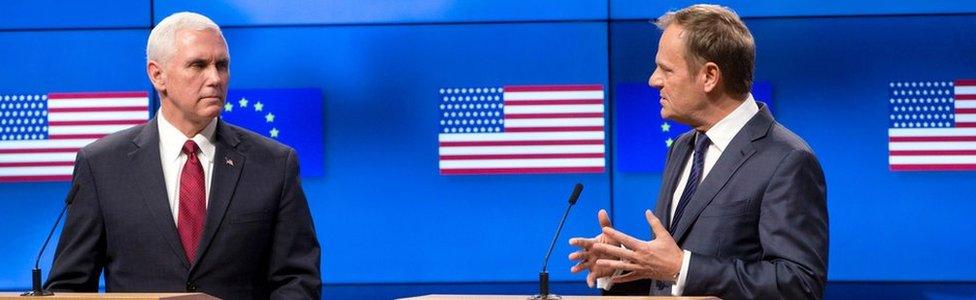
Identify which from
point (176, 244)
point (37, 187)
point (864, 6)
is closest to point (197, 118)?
point (176, 244)

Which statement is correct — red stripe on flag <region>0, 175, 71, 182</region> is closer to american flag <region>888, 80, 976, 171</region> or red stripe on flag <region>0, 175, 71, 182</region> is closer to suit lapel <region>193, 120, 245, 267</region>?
suit lapel <region>193, 120, 245, 267</region>

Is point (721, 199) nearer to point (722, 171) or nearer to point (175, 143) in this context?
point (722, 171)

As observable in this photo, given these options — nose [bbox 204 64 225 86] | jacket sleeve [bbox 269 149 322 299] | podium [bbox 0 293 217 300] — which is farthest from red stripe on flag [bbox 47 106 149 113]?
podium [bbox 0 293 217 300]

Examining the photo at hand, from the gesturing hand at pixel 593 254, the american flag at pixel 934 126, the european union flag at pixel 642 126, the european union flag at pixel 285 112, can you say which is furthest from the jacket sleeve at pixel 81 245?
the american flag at pixel 934 126

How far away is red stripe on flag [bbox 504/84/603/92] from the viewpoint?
16.7 ft

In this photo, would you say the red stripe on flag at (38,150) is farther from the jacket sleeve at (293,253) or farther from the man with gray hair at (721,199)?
the man with gray hair at (721,199)

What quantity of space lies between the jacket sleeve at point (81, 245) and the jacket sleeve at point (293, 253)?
1.40 ft

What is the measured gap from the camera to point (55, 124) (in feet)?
17.1

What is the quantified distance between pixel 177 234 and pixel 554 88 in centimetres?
225

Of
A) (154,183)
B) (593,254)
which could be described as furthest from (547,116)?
(593,254)

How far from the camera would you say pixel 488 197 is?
520 centimetres

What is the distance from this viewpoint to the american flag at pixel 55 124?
5211 mm

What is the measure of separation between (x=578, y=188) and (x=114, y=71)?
2.97 m

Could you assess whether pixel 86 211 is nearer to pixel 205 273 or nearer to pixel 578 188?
pixel 205 273
